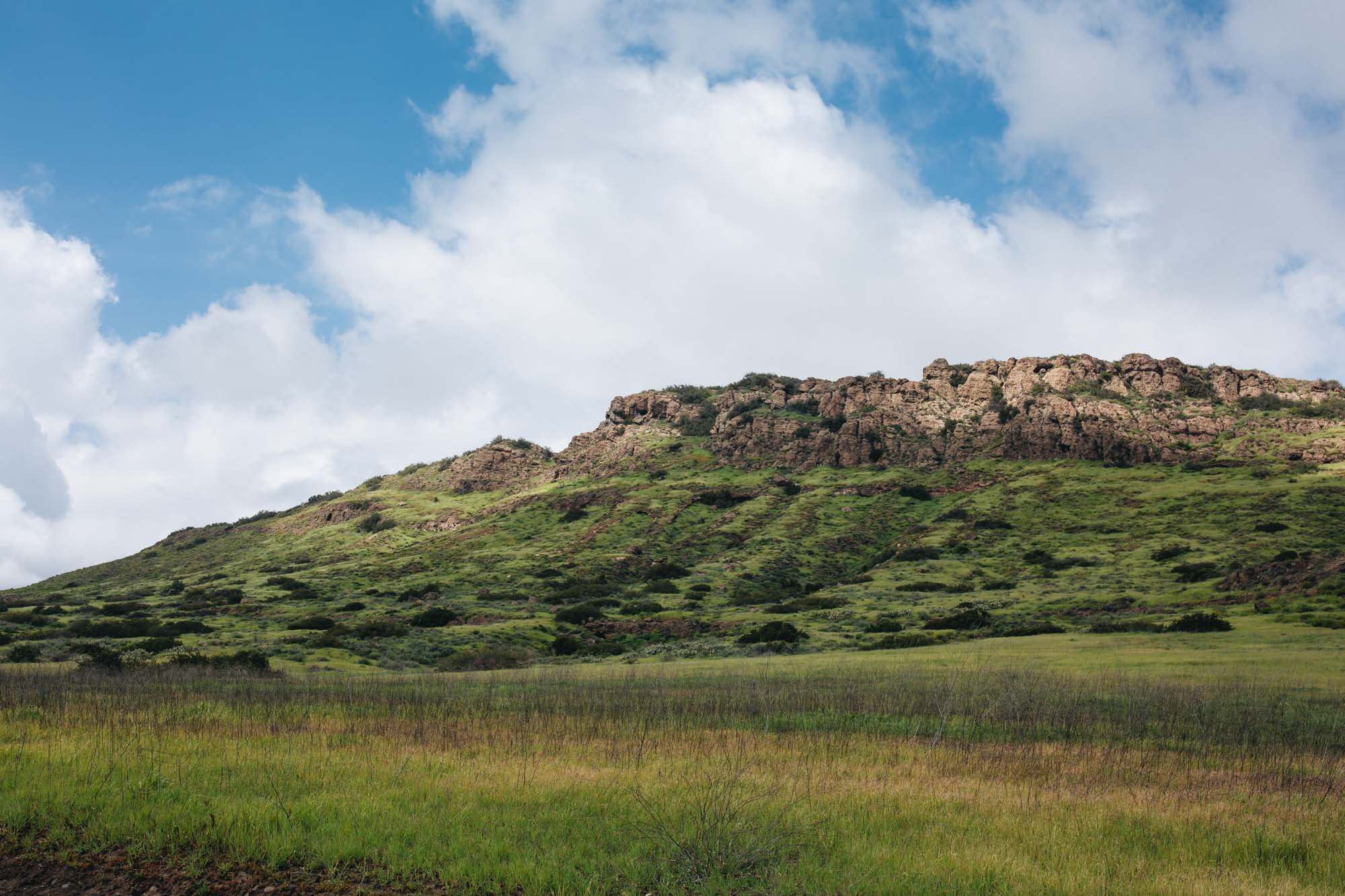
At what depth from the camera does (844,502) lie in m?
118

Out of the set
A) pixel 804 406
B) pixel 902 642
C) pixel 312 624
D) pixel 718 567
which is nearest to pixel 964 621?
pixel 902 642

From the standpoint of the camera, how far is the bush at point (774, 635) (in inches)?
1848

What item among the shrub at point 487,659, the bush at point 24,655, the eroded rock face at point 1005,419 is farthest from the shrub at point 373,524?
the bush at point 24,655

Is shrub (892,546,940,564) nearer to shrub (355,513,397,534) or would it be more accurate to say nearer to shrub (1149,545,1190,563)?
shrub (1149,545,1190,563)

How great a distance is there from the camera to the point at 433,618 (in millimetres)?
57750

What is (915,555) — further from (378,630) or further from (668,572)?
(378,630)

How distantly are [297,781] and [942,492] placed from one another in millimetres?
117620

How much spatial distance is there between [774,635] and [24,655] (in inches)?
1458

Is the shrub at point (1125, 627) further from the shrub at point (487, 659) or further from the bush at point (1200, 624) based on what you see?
the shrub at point (487, 659)

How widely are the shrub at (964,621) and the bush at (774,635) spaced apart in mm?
8406

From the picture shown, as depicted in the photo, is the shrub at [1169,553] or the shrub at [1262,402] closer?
the shrub at [1169,553]

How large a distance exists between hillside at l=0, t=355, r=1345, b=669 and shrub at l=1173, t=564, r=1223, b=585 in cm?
24

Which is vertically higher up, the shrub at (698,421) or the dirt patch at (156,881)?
the shrub at (698,421)

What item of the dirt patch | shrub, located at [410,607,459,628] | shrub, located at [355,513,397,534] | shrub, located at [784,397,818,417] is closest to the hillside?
shrub, located at [410,607,459,628]
